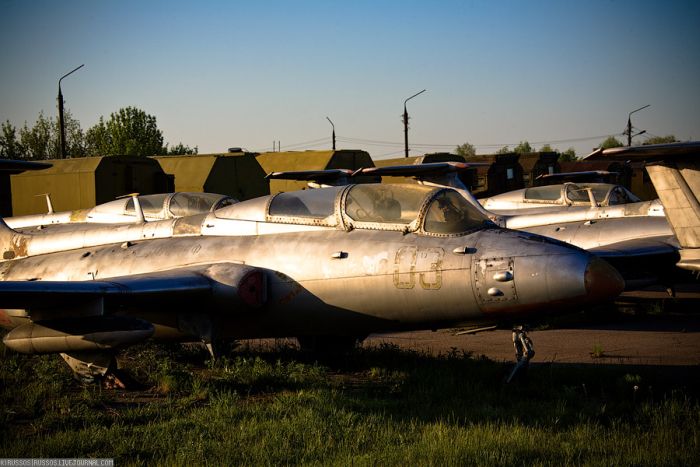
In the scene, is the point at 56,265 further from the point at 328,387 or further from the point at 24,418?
the point at 328,387

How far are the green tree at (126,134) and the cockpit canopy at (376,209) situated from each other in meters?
64.5

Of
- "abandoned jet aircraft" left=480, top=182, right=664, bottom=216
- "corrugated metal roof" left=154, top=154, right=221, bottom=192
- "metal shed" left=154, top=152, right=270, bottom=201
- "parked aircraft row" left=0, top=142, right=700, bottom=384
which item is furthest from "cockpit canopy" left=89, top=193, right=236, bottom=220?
"metal shed" left=154, top=152, right=270, bottom=201

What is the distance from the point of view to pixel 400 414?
766 cm

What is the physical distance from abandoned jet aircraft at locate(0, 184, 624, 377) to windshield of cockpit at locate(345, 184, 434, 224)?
0.01m

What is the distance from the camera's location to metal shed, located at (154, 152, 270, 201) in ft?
99.6

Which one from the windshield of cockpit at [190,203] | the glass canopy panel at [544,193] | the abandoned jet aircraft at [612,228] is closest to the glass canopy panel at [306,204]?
the windshield of cockpit at [190,203]

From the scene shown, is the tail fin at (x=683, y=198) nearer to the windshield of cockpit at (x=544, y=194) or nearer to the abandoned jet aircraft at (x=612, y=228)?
the abandoned jet aircraft at (x=612, y=228)

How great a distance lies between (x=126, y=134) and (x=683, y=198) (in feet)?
226

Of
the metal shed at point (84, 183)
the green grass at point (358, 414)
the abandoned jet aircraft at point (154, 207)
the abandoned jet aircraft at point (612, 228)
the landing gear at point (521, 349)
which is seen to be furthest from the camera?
the metal shed at point (84, 183)

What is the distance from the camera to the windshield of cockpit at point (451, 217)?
8.81m

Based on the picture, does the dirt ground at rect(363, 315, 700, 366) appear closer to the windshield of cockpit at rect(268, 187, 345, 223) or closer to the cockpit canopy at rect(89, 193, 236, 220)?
the windshield of cockpit at rect(268, 187, 345, 223)

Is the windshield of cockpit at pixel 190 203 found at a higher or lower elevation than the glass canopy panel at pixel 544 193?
higher

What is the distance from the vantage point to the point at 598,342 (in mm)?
12703

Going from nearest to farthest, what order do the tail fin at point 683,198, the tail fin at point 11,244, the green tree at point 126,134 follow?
the tail fin at point 683,198, the tail fin at point 11,244, the green tree at point 126,134
